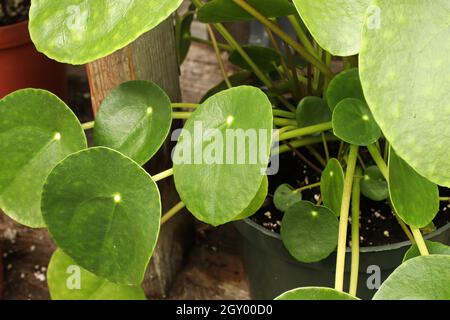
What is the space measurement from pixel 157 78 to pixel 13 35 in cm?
30

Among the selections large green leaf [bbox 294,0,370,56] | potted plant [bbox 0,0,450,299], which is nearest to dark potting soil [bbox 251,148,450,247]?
potted plant [bbox 0,0,450,299]

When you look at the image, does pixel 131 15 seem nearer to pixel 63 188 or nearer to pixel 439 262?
pixel 63 188

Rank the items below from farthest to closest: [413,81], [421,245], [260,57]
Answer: [260,57]
[421,245]
[413,81]

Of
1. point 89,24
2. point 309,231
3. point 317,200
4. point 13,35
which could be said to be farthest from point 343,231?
point 13,35

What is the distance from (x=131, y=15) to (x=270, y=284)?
44 cm

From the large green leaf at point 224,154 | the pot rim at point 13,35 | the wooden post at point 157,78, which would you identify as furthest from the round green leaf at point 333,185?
the pot rim at point 13,35

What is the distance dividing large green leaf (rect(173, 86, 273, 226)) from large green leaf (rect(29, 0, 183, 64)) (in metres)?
0.11

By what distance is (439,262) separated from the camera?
18.5 inches

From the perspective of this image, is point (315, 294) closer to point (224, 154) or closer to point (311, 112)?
point (224, 154)

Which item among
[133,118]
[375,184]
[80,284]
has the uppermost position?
[133,118]

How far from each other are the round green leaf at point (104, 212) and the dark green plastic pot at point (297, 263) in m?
0.20

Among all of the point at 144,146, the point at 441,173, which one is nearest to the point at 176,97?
the point at 144,146

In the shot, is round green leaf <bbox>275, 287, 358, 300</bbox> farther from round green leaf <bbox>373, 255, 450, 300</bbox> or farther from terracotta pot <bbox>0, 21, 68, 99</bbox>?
terracotta pot <bbox>0, 21, 68, 99</bbox>

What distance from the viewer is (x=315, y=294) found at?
0.47 m
